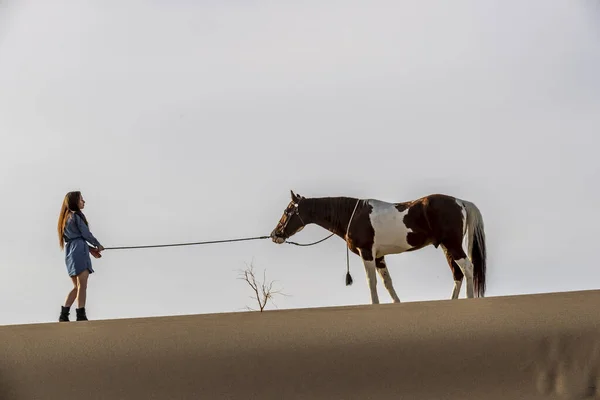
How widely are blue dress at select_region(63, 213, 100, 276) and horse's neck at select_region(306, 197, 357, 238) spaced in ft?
12.2

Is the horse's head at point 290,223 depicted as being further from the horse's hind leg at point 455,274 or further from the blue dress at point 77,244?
the blue dress at point 77,244

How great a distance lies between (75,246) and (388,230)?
4142 millimetres

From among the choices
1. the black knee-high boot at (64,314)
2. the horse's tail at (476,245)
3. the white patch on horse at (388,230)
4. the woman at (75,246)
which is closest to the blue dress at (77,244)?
the woman at (75,246)

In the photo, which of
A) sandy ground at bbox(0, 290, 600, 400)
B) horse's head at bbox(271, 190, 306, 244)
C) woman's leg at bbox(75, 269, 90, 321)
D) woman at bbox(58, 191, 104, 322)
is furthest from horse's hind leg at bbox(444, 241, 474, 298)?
woman's leg at bbox(75, 269, 90, 321)

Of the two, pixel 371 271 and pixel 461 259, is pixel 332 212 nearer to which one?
pixel 371 271

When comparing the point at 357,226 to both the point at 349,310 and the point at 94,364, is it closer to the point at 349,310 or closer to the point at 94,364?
the point at 349,310

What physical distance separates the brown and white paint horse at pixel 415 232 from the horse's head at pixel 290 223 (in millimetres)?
621

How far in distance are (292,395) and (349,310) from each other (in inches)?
80.7

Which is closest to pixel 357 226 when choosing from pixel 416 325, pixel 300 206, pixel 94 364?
pixel 300 206

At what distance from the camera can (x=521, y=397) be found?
968cm

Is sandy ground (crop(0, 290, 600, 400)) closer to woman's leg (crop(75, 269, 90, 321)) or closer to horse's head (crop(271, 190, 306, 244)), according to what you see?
woman's leg (crop(75, 269, 90, 321))

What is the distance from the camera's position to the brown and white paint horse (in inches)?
593

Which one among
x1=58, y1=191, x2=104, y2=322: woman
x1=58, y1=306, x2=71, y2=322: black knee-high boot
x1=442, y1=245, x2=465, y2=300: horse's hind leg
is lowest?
x1=58, y1=306, x2=71, y2=322: black knee-high boot

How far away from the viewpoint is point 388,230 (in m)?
15.2
